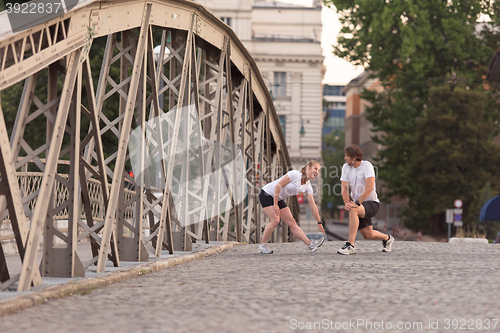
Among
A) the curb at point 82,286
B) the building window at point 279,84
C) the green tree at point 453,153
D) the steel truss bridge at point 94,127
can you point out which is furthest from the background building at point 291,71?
the curb at point 82,286

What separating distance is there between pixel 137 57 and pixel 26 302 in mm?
3958

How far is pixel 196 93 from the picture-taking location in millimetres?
11422

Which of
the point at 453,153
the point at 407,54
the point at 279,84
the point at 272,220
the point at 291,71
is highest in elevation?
the point at 291,71

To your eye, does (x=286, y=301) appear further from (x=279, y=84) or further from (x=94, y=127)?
(x=279, y=84)

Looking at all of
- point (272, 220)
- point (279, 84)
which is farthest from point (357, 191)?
point (279, 84)

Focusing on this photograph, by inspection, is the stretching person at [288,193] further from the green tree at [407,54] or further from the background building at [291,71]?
the background building at [291,71]

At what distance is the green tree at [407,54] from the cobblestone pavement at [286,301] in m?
30.5

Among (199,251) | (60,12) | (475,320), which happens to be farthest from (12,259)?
(475,320)

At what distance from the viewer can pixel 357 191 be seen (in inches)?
444

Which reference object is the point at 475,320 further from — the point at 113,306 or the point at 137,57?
the point at 137,57

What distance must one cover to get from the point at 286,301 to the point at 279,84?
57220 millimetres

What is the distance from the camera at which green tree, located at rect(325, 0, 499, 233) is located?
126ft

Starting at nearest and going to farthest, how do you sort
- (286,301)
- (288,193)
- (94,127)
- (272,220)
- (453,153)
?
1. (286,301)
2. (94,127)
3. (288,193)
4. (272,220)
5. (453,153)

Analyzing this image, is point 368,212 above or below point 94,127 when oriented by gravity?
Result: below
